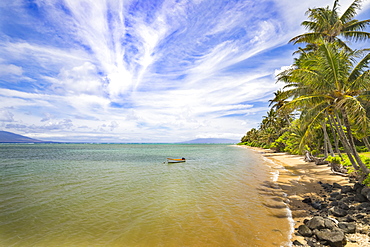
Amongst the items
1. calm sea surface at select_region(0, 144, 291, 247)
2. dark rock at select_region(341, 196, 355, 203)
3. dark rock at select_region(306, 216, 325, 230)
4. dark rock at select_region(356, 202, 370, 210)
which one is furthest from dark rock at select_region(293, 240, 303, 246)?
dark rock at select_region(341, 196, 355, 203)

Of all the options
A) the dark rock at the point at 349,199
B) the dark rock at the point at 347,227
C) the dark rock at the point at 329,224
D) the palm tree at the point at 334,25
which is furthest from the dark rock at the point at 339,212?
the palm tree at the point at 334,25

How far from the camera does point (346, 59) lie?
11633mm

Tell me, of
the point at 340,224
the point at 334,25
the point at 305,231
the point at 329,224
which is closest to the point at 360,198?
the point at 340,224

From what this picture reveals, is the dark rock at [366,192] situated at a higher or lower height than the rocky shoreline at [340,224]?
higher

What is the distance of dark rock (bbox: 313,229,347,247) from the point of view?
535 centimetres

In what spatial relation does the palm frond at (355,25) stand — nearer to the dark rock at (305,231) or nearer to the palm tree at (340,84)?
the palm tree at (340,84)

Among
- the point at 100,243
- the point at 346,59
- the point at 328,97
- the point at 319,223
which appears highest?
the point at 346,59

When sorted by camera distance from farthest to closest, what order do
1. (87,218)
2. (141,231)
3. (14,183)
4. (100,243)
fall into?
(14,183)
(87,218)
(141,231)
(100,243)

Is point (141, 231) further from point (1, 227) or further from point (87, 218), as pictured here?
point (1, 227)

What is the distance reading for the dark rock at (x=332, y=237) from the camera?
5.35 metres

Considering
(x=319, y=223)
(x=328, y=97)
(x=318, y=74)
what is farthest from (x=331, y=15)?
(x=319, y=223)

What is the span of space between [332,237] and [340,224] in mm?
1183

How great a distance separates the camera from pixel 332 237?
550 centimetres

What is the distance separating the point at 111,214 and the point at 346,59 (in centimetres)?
1595
